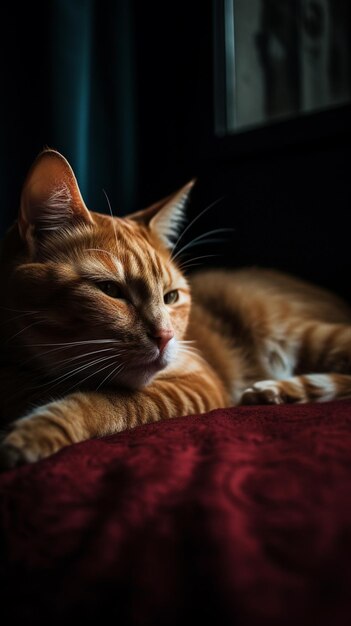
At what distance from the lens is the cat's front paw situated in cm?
81

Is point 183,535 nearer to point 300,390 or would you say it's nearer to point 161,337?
point 161,337

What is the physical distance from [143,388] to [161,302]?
7.0 inches

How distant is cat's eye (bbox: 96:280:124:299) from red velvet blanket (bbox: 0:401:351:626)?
1.19 ft

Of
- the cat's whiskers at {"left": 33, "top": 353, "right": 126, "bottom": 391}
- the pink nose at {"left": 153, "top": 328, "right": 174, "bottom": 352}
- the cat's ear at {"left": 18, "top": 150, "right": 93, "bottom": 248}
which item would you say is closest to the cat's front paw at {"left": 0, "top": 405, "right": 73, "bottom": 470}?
the cat's whiskers at {"left": 33, "top": 353, "right": 126, "bottom": 391}

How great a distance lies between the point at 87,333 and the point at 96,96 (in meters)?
1.38

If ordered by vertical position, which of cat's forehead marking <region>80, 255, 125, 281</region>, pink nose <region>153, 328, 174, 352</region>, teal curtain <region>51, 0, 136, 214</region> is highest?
teal curtain <region>51, 0, 136, 214</region>

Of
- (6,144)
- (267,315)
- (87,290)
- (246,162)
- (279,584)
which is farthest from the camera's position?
(246,162)

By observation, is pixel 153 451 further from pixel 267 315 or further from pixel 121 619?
pixel 267 315

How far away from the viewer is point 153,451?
0.76 m

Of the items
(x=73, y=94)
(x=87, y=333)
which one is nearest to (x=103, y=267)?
(x=87, y=333)

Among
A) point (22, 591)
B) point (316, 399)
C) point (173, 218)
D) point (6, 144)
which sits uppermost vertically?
point (6, 144)

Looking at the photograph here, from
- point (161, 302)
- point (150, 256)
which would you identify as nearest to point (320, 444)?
point (161, 302)

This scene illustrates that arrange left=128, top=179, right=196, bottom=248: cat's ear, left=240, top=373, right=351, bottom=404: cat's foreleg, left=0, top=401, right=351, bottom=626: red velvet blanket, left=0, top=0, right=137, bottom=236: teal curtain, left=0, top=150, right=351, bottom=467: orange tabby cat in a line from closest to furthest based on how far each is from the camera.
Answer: left=0, top=401, right=351, bottom=626: red velvet blanket
left=0, top=150, right=351, bottom=467: orange tabby cat
left=240, top=373, right=351, bottom=404: cat's foreleg
left=128, top=179, right=196, bottom=248: cat's ear
left=0, top=0, right=137, bottom=236: teal curtain

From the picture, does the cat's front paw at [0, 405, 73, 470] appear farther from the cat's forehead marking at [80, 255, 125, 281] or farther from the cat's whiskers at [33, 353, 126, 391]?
the cat's forehead marking at [80, 255, 125, 281]
